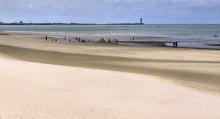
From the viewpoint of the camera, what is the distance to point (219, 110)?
6.86 metres

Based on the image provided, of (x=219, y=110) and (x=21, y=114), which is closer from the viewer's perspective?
(x=21, y=114)

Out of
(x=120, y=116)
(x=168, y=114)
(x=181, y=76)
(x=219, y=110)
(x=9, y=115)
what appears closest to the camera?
(x=9, y=115)

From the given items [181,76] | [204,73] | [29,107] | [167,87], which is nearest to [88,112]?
[29,107]

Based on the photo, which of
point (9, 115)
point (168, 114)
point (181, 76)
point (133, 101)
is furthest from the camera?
point (181, 76)

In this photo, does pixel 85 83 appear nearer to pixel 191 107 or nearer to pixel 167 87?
pixel 167 87

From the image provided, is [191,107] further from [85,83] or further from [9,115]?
[9,115]

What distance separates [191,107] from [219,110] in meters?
0.70

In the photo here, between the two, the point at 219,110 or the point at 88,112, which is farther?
the point at 219,110

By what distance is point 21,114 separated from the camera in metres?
5.54

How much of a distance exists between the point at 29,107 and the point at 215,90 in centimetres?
687

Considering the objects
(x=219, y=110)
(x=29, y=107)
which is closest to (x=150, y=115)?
(x=219, y=110)

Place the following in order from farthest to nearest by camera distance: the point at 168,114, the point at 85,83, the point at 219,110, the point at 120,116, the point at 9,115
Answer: the point at 85,83 → the point at 219,110 → the point at 168,114 → the point at 120,116 → the point at 9,115

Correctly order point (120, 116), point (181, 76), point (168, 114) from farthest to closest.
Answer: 1. point (181, 76)
2. point (168, 114)
3. point (120, 116)

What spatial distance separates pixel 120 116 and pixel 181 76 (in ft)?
24.8
